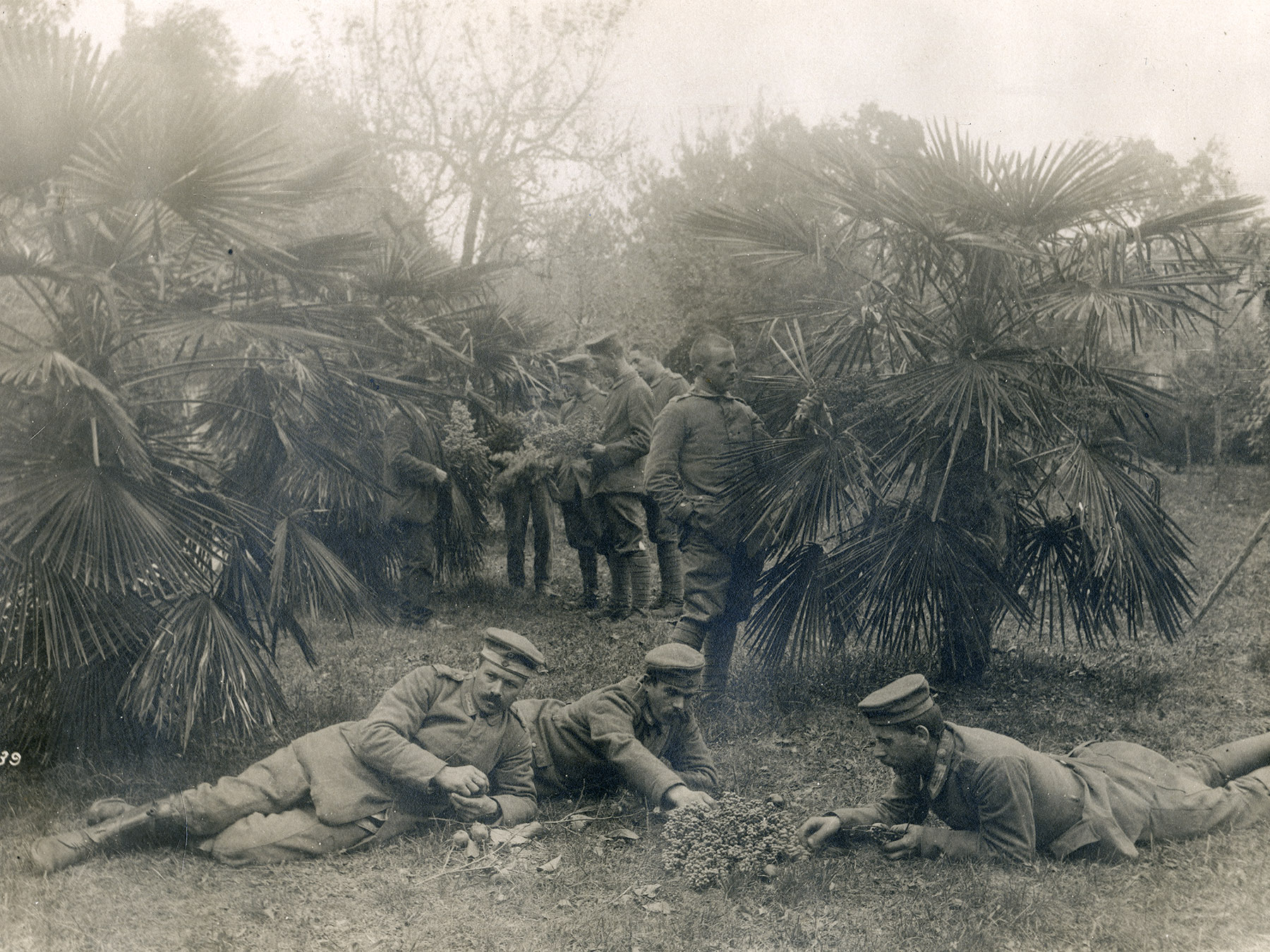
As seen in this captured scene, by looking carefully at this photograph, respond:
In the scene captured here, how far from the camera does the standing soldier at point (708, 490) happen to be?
16.0ft

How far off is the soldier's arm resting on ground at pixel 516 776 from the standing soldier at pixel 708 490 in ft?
4.20

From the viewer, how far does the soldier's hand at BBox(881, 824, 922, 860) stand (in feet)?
11.5

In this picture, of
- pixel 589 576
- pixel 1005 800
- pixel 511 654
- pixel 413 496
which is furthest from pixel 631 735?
pixel 589 576

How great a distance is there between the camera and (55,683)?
13.4ft

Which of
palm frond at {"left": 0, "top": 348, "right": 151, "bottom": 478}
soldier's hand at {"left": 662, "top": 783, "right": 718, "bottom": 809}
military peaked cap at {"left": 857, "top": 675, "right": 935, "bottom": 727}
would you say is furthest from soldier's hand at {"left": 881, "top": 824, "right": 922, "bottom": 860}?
palm frond at {"left": 0, "top": 348, "right": 151, "bottom": 478}

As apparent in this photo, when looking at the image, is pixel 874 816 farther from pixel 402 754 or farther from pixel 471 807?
pixel 402 754

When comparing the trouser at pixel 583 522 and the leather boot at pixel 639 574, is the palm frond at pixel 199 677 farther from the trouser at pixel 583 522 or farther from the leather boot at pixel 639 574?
the leather boot at pixel 639 574

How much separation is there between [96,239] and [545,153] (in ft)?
6.84

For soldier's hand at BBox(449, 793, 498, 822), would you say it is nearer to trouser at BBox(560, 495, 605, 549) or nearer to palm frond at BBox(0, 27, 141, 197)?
trouser at BBox(560, 495, 605, 549)

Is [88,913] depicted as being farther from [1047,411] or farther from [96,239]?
[1047,411]

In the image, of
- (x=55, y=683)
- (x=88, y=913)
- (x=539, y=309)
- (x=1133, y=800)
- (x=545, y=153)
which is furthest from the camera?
(x=539, y=309)

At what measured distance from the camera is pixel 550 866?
11.6 ft

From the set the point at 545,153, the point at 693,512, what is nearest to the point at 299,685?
the point at 693,512

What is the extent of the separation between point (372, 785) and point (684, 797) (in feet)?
4.02
